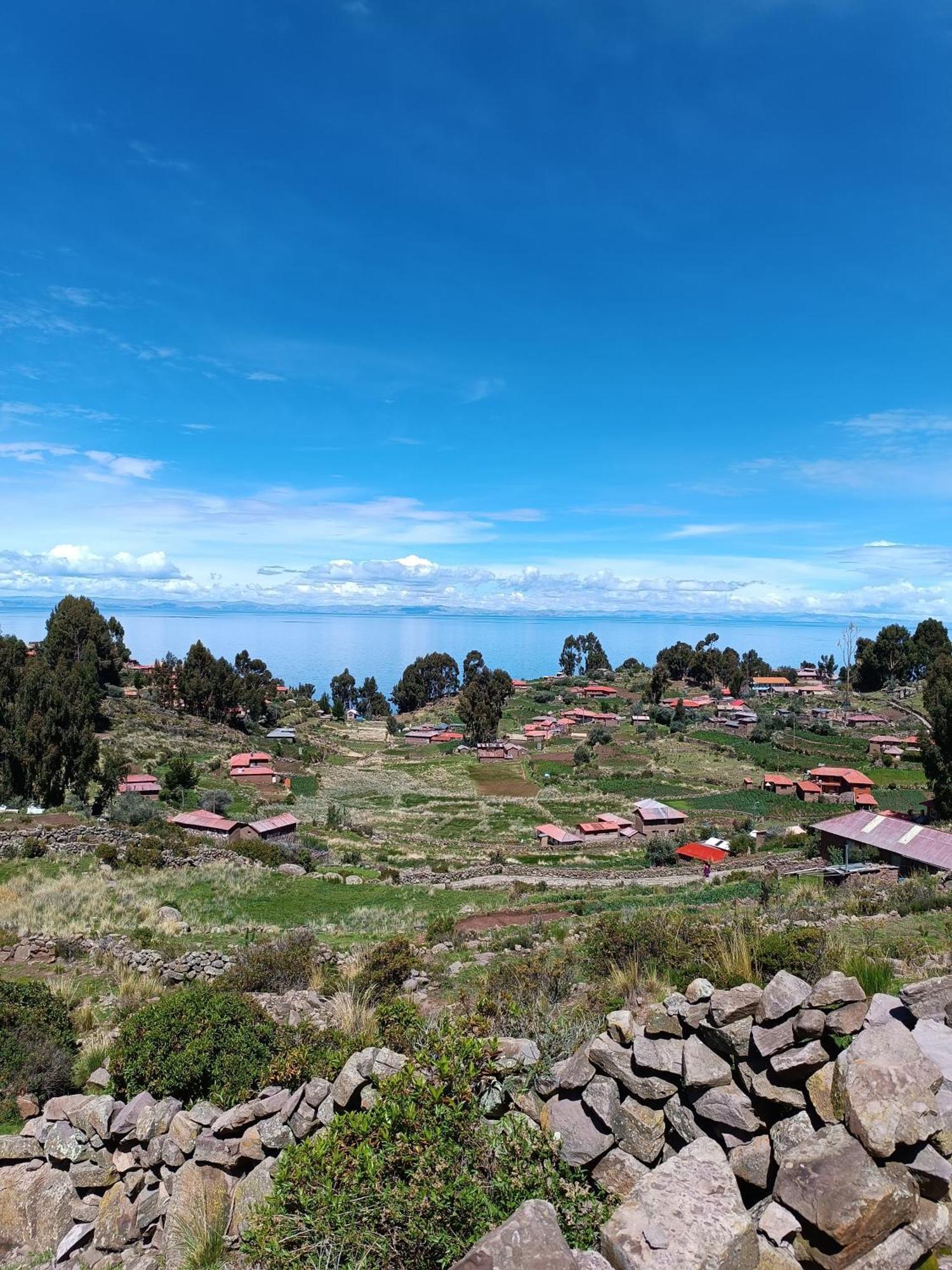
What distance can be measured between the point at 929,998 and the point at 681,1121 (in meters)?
2.38

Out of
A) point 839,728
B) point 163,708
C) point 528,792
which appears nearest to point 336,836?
point 528,792

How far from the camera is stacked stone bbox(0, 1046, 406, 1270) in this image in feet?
19.5

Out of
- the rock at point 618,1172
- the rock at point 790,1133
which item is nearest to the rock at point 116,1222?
the rock at point 618,1172

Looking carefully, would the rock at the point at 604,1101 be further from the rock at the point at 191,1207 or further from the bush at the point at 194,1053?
the bush at the point at 194,1053

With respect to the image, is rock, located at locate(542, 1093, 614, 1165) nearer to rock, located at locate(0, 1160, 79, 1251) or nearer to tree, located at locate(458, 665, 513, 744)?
rock, located at locate(0, 1160, 79, 1251)

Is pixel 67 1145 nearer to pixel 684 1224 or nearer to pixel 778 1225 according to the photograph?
pixel 684 1224

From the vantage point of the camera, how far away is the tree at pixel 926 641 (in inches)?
4557

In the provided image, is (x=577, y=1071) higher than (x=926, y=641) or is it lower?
lower

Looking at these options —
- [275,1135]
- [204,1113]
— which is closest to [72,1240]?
[204,1113]

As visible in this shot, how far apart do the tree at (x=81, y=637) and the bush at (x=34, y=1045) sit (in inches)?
2924

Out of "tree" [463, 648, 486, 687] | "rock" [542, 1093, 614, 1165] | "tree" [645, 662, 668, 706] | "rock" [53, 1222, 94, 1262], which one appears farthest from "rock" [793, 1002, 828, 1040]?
"tree" [463, 648, 486, 687]

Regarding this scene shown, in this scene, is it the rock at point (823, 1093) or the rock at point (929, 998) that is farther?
the rock at point (929, 998)

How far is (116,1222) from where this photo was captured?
6.39m

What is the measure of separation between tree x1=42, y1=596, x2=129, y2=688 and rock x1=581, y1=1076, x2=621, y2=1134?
82.0 meters
